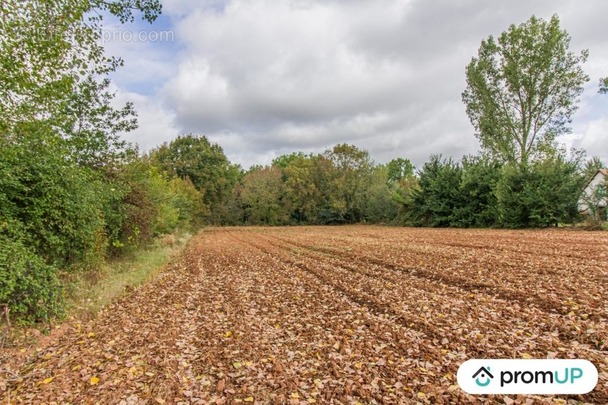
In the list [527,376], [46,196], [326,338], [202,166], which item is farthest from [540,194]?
[202,166]

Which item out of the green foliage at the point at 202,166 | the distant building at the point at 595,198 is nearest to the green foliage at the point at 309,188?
the green foliage at the point at 202,166

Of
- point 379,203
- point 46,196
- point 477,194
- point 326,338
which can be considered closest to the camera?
point 326,338

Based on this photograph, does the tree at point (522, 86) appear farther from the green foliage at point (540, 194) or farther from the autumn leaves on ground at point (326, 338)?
the autumn leaves on ground at point (326, 338)

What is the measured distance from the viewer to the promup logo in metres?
3.32

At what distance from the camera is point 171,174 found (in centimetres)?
4278

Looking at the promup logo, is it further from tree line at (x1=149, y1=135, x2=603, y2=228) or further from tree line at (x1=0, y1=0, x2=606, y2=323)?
tree line at (x1=149, y1=135, x2=603, y2=228)

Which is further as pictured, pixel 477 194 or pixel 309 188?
pixel 309 188

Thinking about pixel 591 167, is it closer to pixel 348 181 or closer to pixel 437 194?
pixel 437 194

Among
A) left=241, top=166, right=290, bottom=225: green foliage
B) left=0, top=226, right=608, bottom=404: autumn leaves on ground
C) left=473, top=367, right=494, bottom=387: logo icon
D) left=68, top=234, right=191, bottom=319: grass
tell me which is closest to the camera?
left=473, top=367, right=494, bottom=387: logo icon

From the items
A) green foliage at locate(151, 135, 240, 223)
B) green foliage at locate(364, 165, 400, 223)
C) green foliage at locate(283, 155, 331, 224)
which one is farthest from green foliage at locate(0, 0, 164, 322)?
green foliage at locate(283, 155, 331, 224)

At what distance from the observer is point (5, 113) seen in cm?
573

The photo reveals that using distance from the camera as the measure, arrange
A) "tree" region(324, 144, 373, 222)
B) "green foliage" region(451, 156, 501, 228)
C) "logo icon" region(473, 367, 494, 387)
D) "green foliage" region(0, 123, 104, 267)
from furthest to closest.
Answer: "tree" region(324, 144, 373, 222)
"green foliage" region(451, 156, 501, 228)
"green foliage" region(0, 123, 104, 267)
"logo icon" region(473, 367, 494, 387)

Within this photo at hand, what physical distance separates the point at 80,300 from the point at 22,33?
528 centimetres

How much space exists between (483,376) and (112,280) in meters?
9.64
